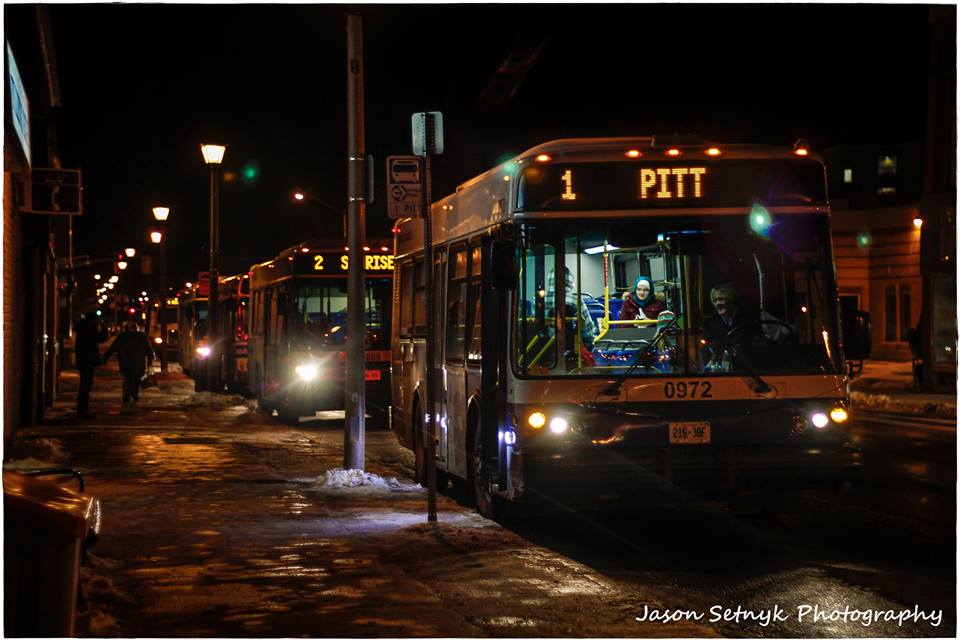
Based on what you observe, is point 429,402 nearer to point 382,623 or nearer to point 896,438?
point 382,623

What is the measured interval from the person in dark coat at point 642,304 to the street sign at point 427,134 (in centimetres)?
A: 207

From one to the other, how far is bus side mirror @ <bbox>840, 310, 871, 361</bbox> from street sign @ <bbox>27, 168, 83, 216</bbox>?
11092 mm

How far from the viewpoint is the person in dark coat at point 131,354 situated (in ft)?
101

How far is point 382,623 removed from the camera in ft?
24.8

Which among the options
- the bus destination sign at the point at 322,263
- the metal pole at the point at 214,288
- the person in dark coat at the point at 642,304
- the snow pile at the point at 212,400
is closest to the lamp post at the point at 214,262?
the metal pole at the point at 214,288

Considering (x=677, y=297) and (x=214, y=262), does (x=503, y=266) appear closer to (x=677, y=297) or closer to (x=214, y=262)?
(x=677, y=297)

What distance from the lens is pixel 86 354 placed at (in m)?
26.8

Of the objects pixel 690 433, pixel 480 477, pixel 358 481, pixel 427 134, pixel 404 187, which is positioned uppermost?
pixel 427 134

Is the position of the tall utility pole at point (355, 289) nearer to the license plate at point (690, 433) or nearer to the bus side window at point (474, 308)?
the bus side window at point (474, 308)

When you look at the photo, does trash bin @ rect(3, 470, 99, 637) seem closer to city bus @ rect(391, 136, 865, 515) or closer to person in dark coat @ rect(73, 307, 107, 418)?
city bus @ rect(391, 136, 865, 515)

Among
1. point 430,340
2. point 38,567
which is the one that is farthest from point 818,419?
point 38,567

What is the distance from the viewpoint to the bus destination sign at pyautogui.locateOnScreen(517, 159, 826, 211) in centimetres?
1093

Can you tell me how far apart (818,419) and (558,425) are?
2037mm

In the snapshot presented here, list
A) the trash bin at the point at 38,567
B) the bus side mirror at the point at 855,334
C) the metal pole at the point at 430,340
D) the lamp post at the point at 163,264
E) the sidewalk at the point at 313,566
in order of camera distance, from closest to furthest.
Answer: the trash bin at the point at 38,567, the sidewalk at the point at 313,566, the bus side mirror at the point at 855,334, the metal pole at the point at 430,340, the lamp post at the point at 163,264
